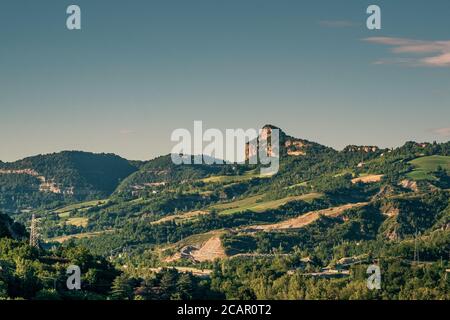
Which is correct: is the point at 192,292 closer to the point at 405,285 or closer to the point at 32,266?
the point at 32,266

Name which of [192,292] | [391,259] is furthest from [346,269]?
[192,292]

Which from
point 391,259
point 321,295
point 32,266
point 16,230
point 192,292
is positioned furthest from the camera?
point 391,259

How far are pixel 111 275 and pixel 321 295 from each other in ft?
106

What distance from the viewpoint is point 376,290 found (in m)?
143

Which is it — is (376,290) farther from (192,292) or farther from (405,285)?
(192,292)

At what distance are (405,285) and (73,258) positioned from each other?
6031 centimetres

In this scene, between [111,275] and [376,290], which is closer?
[111,275]

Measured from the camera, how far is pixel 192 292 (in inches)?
4675
